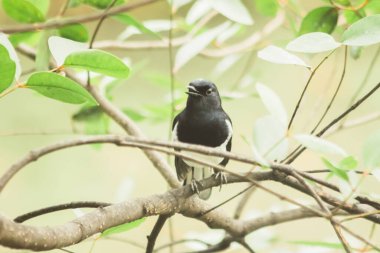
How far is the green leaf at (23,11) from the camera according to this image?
0.79 metres

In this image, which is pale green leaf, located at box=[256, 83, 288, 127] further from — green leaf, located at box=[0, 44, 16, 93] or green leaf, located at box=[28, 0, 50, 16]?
green leaf, located at box=[28, 0, 50, 16]

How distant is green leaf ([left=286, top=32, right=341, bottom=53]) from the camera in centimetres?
60

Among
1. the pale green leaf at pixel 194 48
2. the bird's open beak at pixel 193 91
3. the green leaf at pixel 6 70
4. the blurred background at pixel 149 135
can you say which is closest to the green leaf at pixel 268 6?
the pale green leaf at pixel 194 48

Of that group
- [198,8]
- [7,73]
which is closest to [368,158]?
[7,73]

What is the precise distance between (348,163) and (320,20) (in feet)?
0.96

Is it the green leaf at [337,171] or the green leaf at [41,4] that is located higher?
the green leaf at [41,4]

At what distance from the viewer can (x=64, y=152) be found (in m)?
3.86

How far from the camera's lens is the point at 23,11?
2.64ft

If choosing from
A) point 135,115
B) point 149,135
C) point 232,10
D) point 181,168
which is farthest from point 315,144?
point 149,135

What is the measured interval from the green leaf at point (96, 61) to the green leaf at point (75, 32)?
0.87ft

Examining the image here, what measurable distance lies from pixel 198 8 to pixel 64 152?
9.10 ft

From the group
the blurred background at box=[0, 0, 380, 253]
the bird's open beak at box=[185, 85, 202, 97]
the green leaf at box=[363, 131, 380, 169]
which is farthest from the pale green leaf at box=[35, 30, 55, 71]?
the blurred background at box=[0, 0, 380, 253]

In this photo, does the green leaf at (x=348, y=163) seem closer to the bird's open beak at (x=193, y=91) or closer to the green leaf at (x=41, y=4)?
the green leaf at (x=41, y=4)

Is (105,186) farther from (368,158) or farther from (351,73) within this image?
(368,158)
